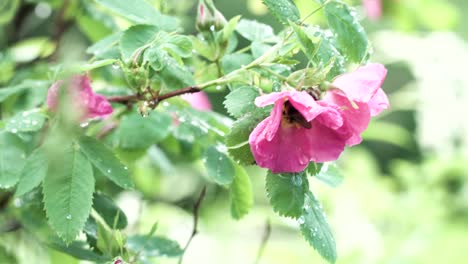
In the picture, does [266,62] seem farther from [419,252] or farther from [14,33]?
[419,252]

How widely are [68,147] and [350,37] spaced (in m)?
0.23

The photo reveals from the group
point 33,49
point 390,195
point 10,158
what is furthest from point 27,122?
point 390,195

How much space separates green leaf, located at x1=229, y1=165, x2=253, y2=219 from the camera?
23.7 inches

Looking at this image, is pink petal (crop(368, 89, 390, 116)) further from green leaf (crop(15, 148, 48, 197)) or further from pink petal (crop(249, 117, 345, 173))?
green leaf (crop(15, 148, 48, 197))

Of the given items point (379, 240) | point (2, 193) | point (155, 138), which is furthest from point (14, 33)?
point (379, 240)

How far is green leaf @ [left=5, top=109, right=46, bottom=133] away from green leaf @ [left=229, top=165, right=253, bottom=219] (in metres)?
0.17

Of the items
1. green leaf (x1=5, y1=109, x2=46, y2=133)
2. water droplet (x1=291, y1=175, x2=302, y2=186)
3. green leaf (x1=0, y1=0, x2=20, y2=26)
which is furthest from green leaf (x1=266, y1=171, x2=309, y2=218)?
green leaf (x1=0, y1=0, x2=20, y2=26)

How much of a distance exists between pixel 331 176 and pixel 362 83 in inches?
6.1

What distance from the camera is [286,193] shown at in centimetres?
49

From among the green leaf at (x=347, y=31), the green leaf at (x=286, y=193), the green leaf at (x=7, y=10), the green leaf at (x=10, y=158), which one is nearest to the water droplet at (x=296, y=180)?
the green leaf at (x=286, y=193)

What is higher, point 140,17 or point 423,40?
point 140,17

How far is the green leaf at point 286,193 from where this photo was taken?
488 millimetres

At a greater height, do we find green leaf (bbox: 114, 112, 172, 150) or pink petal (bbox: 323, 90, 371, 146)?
pink petal (bbox: 323, 90, 371, 146)

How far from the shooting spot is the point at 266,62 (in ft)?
1.69
